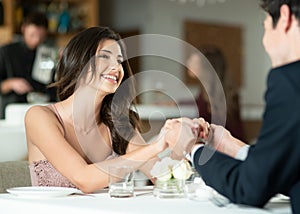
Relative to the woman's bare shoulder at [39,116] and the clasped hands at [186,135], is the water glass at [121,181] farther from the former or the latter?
the woman's bare shoulder at [39,116]

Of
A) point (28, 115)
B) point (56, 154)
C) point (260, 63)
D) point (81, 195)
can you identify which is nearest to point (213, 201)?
point (81, 195)

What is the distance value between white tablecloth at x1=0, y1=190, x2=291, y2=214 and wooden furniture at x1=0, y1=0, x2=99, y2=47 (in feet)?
15.6

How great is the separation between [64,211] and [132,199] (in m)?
0.21

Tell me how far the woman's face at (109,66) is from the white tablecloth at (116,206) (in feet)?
1.51

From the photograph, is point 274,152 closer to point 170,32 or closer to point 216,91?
point 216,91

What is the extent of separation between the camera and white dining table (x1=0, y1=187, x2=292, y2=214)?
1484 millimetres

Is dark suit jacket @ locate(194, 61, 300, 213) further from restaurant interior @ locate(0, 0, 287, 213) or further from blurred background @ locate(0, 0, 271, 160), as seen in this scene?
blurred background @ locate(0, 0, 271, 160)

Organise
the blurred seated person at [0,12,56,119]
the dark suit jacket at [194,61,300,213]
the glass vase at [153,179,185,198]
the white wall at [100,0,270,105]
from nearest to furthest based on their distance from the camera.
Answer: the dark suit jacket at [194,61,300,213], the glass vase at [153,179,185,198], the blurred seated person at [0,12,56,119], the white wall at [100,0,270,105]

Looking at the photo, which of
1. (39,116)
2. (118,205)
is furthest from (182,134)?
(39,116)

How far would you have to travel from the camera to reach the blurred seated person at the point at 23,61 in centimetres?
527

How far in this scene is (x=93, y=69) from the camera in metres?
2.13

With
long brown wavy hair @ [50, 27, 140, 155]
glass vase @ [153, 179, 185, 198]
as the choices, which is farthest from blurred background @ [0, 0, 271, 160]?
glass vase @ [153, 179, 185, 198]

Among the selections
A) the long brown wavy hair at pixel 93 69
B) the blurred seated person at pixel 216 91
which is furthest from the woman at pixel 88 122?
the blurred seated person at pixel 216 91

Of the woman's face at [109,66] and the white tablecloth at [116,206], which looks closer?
the white tablecloth at [116,206]
